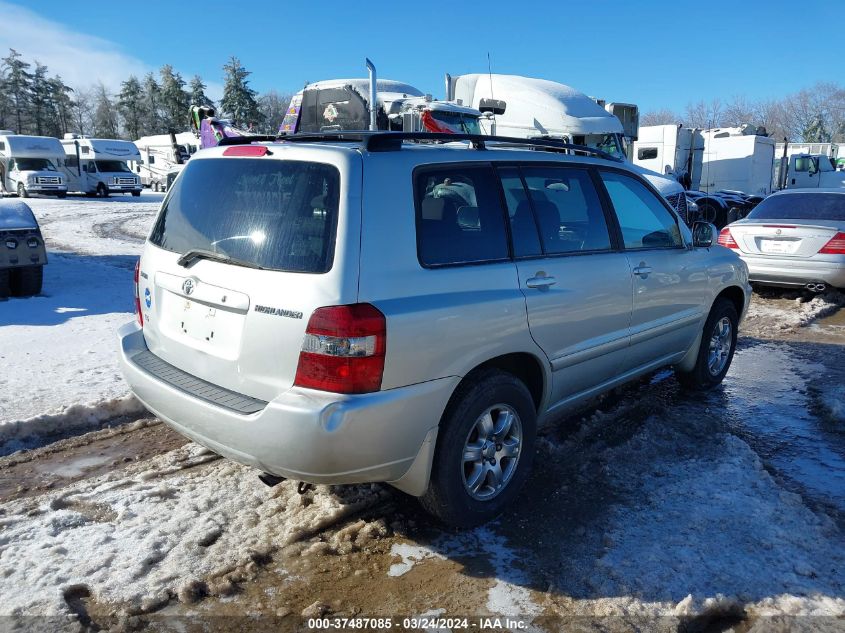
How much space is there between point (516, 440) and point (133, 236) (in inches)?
560

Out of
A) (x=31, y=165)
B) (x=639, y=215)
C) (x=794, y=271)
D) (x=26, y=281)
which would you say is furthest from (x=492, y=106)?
(x=31, y=165)

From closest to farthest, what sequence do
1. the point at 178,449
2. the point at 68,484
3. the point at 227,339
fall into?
the point at 227,339
the point at 68,484
the point at 178,449

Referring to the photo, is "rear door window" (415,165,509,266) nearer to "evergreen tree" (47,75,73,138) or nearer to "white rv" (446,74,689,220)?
"white rv" (446,74,689,220)

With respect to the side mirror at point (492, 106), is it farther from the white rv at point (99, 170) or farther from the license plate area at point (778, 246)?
the white rv at point (99, 170)

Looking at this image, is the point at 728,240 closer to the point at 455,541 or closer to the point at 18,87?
the point at 455,541

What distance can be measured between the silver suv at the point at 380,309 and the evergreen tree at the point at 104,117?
7433 cm

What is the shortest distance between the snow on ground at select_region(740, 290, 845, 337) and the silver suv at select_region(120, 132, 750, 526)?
4.69 metres

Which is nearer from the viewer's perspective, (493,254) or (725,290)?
(493,254)

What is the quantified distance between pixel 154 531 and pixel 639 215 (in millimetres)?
3588

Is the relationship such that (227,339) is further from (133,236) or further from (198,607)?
(133,236)

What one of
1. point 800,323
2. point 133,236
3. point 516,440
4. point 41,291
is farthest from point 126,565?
point 133,236

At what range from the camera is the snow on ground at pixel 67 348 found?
4605 mm

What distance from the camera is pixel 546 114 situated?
53.6ft

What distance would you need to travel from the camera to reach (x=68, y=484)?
3.73m
